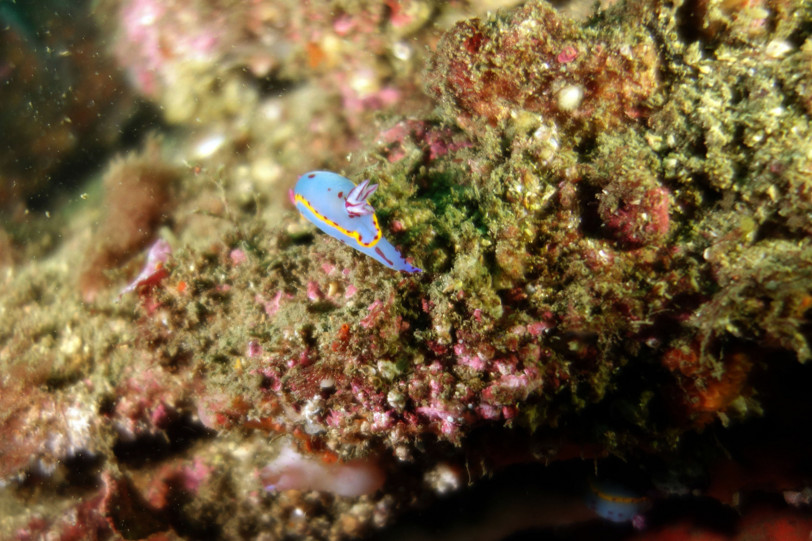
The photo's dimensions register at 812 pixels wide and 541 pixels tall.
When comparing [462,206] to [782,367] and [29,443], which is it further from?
[29,443]

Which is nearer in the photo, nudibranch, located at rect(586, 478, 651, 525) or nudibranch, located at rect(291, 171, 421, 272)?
nudibranch, located at rect(291, 171, 421, 272)

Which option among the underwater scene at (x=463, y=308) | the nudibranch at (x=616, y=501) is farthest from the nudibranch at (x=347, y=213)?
the nudibranch at (x=616, y=501)

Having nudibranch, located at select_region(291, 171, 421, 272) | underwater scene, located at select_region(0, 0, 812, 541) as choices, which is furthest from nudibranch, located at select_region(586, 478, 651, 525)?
nudibranch, located at select_region(291, 171, 421, 272)

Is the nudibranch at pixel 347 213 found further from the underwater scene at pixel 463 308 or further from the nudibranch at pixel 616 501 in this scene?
the nudibranch at pixel 616 501

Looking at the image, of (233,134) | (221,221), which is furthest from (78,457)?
(233,134)

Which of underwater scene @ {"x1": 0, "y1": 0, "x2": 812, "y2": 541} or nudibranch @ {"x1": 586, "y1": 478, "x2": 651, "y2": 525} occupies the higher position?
underwater scene @ {"x1": 0, "y1": 0, "x2": 812, "y2": 541}

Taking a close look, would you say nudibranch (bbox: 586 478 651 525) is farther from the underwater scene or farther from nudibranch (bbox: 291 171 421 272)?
nudibranch (bbox: 291 171 421 272)

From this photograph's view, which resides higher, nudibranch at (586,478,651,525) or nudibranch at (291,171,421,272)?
nudibranch at (291,171,421,272)
